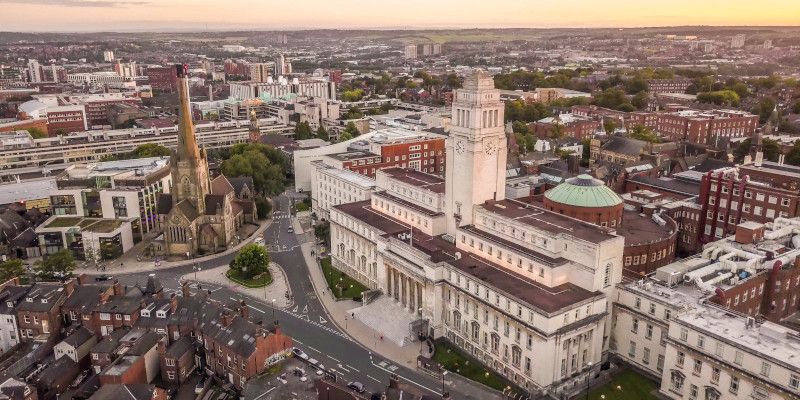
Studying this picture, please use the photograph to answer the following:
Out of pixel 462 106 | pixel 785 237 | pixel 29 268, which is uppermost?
pixel 462 106

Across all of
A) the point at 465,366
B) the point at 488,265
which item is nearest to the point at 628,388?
the point at 465,366

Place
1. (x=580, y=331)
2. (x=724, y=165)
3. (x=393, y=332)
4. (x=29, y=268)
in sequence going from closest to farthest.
→ (x=580, y=331)
(x=393, y=332)
(x=29, y=268)
(x=724, y=165)

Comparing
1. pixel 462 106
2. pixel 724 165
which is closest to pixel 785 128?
pixel 724 165

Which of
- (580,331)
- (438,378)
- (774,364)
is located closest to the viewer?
(774,364)

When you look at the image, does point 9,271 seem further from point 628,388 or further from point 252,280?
point 628,388

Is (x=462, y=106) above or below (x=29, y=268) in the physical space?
above

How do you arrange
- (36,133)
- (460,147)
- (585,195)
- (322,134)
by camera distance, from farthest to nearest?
(322,134), (36,133), (585,195), (460,147)

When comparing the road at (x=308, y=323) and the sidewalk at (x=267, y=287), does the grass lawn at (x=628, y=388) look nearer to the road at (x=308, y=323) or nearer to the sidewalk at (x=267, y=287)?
the road at (x=308, y=323)

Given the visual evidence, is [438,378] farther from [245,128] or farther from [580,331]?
[245,128]
